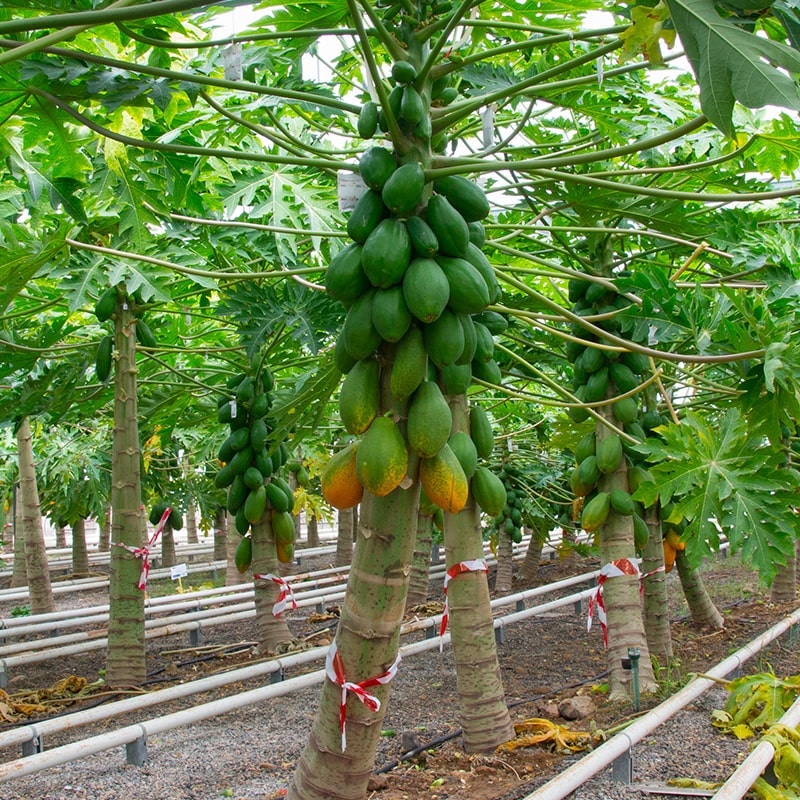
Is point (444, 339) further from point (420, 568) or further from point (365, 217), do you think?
point (420, 568)

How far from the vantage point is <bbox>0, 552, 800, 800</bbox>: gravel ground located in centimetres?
348

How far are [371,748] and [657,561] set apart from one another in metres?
3.82

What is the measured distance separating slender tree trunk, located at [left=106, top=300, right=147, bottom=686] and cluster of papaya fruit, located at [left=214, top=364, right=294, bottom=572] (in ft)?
2.25

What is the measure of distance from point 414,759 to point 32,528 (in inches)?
199

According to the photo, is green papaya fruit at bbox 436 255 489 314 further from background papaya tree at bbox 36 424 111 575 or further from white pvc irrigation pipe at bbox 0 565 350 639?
background papaya tree at bbox 36 424 111 575

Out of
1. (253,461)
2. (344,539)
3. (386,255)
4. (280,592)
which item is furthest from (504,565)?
(386,255)

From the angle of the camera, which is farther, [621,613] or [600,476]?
[600,476]

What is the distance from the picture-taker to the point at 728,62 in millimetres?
1484

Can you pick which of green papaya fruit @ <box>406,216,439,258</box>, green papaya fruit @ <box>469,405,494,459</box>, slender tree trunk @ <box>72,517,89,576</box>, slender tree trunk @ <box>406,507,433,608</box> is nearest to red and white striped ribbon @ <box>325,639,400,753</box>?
green papaya fruit @ <box>406,216,439,258</box>

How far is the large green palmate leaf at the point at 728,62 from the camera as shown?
143cm

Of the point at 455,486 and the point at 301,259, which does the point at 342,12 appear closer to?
the point at 455,486

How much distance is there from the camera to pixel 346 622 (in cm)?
210

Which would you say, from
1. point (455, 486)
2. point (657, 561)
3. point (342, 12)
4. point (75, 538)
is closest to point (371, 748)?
point (455, 486)

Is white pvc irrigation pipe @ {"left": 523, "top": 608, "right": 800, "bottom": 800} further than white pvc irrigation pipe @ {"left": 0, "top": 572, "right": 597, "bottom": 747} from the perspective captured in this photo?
No
